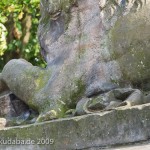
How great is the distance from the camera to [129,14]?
5.05m

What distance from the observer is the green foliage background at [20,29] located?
14.4 meters

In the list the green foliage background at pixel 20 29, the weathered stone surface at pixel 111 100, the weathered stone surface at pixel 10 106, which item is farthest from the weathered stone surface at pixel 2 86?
the green foliage background at pixel 20 29

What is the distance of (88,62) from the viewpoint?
5.20m

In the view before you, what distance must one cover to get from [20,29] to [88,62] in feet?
32.8

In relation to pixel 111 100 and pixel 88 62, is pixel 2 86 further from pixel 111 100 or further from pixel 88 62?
pixel 111 100

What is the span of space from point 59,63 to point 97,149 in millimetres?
1350

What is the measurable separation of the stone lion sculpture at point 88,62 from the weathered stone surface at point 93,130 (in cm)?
29

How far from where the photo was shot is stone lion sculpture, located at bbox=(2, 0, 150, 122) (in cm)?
489

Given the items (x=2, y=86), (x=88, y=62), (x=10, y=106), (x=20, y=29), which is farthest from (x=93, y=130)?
(x=20, y=29)

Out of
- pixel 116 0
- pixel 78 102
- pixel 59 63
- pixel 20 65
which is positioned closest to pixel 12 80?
pixel 20 65

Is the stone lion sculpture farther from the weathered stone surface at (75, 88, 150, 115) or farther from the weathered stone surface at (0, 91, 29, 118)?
the weathered stone surface at (0, 91, 29, 118)

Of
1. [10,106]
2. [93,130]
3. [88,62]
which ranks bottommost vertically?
[10,106]

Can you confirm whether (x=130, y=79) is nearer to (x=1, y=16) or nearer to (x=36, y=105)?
(x=36, y=105)

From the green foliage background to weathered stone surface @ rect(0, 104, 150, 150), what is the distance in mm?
9697
